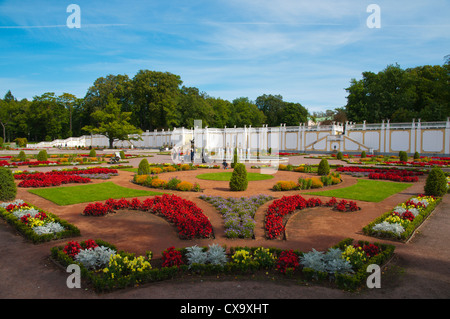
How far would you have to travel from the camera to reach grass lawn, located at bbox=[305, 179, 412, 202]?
12.4 metres


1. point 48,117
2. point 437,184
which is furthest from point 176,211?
point 48,117

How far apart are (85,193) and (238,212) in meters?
A: 7.21

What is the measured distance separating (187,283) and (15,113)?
88.6m

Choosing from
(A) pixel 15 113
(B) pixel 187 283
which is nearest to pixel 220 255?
(B) pixel 187 283

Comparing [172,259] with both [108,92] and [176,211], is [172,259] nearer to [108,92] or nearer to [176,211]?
[176,211]

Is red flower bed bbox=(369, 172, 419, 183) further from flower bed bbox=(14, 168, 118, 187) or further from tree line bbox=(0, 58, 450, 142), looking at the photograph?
tree line bbox=(0, 58, 450, 142)

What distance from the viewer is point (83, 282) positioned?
512 centimetres

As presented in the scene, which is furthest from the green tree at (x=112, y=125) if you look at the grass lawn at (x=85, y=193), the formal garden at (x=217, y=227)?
the grass lawn at (x=85, y=193)

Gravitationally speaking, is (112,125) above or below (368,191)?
above

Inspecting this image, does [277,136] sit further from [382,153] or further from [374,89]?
[374,89]

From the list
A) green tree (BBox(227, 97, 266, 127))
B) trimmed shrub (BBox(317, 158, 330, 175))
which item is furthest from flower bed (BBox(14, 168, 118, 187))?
green tree (BBox(227, 97, 266, 127))

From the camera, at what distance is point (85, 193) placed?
43.0 feet

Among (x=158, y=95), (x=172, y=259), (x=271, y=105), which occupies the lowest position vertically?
(x=172, y=259)

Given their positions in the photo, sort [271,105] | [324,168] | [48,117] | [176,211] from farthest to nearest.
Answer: [271,105], [48,117], [324,168], [176,211]
